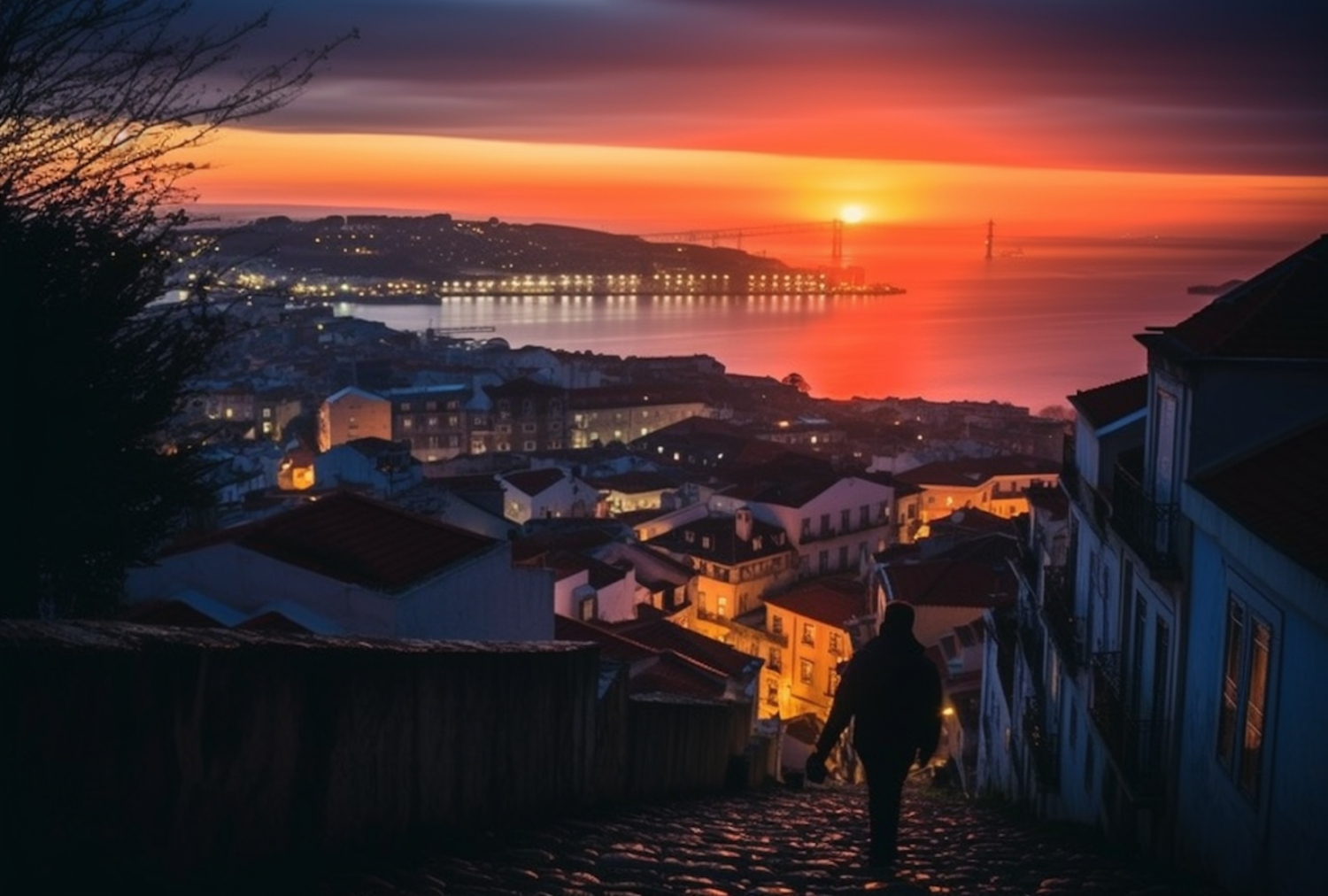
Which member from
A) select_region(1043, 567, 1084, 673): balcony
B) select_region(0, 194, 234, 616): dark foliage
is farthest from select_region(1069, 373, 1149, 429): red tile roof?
select_region(0, 194, 234, 616): dark foliage

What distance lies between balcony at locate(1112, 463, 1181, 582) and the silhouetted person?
2.91m

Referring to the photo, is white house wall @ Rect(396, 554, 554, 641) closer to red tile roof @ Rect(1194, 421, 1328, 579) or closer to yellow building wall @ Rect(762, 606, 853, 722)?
red tile roof @ Rect(1194, 421, 1328, 579)

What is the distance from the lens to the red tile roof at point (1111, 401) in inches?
525

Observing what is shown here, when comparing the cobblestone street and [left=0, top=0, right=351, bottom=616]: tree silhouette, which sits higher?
[left=0, top=0, right=351, bottom=616]: tree silhouette

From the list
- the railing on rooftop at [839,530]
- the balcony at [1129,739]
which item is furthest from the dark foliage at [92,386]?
the railing on rooftop at [839,530]

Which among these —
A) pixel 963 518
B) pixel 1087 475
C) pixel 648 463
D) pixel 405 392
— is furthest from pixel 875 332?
pixel 1087 475

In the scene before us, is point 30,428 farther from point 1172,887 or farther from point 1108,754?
point 1108,754

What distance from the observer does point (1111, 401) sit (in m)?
13.8

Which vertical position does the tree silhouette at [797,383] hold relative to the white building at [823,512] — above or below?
above

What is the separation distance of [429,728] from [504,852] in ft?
2.17

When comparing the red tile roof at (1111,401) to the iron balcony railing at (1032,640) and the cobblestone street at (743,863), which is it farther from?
the cobblestone street at (743,863)

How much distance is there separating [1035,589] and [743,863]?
12.1m

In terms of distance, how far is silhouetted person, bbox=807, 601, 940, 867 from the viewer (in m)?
6.74

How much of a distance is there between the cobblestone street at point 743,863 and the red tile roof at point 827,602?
94.9 feet
